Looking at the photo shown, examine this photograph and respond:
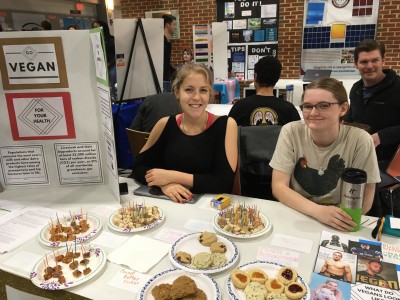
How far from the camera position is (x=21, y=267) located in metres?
1.03

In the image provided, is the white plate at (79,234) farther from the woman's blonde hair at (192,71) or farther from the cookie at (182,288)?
the woman's blonde hair at (192,71)

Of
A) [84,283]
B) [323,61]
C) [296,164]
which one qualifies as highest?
[323,61]

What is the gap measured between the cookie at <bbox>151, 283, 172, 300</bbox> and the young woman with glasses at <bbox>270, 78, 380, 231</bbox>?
0.66 m

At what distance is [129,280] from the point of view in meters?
0.96

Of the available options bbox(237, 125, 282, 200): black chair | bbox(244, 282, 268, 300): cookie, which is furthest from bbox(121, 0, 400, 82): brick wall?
bbox(244, 282, 268, 300): cookie

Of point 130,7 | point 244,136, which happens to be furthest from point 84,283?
point 130,7

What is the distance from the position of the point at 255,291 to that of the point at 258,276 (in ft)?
0.21

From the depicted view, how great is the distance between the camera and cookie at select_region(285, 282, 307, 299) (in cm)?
85

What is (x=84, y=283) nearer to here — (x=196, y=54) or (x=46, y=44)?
(x=46, y=44)

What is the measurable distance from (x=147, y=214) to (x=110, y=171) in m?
0.29

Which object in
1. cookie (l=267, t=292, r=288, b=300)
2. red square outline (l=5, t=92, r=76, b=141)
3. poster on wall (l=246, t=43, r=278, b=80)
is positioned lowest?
cookie (l=267, t=292, r=288, b=300)

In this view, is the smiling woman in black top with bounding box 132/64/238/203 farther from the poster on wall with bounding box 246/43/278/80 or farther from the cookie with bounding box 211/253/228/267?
the poster on wall with bounding box 246/43/278/80

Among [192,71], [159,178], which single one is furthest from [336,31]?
[159,178]

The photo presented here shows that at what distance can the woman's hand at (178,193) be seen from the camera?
145cm
